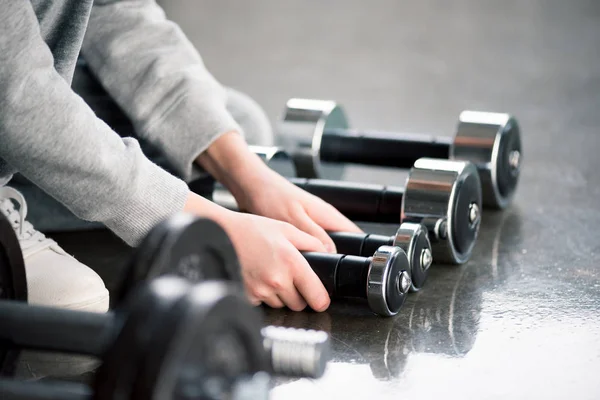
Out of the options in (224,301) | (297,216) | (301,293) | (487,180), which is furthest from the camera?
(487,180)

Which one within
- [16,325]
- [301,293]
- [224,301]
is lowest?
[301,293]

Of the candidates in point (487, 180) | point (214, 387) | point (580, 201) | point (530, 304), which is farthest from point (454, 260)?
point (214, 387)

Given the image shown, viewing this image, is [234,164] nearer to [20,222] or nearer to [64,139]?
[20,222]

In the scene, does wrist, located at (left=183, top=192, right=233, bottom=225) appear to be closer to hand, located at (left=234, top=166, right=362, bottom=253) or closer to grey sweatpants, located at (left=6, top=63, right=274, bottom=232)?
hand, located at (left=234, top=166, right=362, bottom=253)

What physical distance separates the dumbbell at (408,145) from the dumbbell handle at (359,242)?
1.30 ft

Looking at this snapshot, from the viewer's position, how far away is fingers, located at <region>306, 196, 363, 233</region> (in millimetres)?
1358

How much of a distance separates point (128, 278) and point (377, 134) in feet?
3.71

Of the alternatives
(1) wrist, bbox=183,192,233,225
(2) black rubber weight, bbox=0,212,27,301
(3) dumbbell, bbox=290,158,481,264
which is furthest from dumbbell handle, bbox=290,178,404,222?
(2) black rubber weight, bbox=0,212,27,301

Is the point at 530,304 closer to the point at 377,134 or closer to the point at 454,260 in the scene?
the point at 454,260

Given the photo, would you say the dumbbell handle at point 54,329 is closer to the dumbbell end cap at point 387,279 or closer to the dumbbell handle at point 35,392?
the dumbbell handle at point 35,392

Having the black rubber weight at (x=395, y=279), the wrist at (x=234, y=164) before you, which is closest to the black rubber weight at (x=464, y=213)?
the black rubber weight at (x=395, y=279)

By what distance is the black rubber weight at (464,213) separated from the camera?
1.37 metres

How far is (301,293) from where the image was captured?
1188 millimetres

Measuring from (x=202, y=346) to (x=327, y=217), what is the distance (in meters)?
0.73
